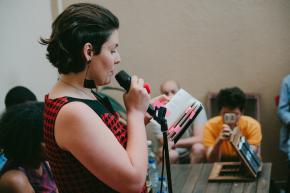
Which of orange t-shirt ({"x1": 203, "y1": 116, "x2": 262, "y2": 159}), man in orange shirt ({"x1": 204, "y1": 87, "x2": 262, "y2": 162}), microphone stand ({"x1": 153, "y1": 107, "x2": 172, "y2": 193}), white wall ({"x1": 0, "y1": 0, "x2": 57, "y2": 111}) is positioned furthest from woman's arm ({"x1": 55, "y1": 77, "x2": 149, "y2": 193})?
white wall ({"x1": 0, "y1": 0, "x2": 57, "y2": 111})

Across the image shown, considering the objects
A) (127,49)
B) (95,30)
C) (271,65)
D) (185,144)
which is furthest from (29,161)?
(271,65)

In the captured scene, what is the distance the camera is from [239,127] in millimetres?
3178

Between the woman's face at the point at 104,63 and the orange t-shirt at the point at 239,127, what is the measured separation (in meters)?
2.10

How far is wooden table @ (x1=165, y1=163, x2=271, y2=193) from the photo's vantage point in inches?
92.3

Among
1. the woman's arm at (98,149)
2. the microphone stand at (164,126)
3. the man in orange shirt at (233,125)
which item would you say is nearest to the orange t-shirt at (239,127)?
the man in orange shirt at (233,125)

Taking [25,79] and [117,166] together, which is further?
[25,79]

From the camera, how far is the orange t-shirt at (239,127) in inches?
124

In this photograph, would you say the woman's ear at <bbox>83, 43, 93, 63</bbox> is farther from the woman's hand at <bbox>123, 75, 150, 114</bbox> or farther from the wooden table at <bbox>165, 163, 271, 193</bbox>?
the wooden table at <bbox>165, 163, 271, 193</bbox>

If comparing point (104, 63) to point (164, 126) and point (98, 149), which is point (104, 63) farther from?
point (164, 126)

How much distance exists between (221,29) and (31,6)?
4.92 feet

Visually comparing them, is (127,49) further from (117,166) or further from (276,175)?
(117,166)

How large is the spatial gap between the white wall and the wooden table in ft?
5.08

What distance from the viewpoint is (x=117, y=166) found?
1084mm

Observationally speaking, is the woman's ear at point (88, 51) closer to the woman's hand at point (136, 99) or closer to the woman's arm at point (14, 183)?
the woman's hand at point (136, 99)
